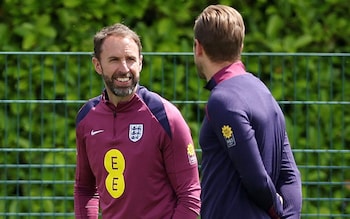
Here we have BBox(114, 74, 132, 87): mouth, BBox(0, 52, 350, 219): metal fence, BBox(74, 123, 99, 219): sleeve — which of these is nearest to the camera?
BBox(114, 74, 132, 87): mouth

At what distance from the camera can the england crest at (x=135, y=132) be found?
486 cm

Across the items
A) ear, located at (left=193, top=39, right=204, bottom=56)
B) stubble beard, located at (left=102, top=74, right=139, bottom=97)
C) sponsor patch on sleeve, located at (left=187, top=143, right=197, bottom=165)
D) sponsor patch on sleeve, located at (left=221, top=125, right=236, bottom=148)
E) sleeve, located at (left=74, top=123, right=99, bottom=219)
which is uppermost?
ear, located at (left=193, top=39, right=204, bottom=56)

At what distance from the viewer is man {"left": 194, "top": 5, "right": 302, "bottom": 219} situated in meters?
4.29

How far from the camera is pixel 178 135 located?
4.81m

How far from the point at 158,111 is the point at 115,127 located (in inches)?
9.0

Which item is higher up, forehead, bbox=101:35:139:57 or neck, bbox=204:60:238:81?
forehead, bbox=101:35:139:57

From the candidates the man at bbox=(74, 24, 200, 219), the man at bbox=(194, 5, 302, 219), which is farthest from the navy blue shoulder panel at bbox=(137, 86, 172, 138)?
the man at bbox=(194, 5, 302, 219)

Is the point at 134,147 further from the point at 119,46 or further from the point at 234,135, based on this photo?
the point at 234,135

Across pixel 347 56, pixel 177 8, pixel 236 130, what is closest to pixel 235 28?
pixel 236 130

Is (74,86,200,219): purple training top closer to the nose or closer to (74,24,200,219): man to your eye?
(74,24,200,219): man

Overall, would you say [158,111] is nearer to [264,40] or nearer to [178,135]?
[178,135]

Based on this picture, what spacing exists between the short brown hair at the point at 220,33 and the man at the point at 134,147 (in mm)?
526

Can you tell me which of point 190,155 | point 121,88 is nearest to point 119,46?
point 121,88

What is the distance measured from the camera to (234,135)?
426cm
